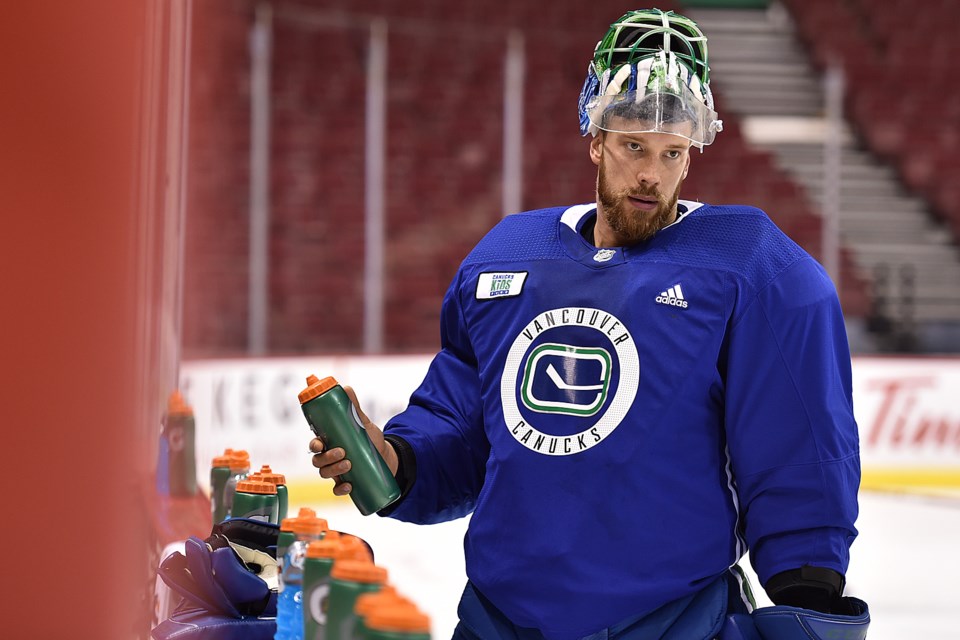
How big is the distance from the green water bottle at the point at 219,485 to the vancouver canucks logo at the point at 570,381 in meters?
0.38

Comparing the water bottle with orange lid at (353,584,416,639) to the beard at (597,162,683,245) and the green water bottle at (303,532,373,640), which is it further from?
the beard at (597,162,683,245)

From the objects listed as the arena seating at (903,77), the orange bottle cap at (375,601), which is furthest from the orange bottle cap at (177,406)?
the arena seating at (903,77)

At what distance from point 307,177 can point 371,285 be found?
5.47 ft

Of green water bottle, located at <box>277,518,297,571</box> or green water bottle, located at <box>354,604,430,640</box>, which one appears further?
green water bottle, located at <box>277,518,297,571</box>

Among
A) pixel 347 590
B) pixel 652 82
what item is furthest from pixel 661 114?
pixel 347 590

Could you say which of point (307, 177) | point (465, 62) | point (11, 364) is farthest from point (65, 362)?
point (465, 62)

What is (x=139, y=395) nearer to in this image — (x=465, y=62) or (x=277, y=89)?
(x=277, y=89)

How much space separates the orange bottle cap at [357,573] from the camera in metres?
0.82

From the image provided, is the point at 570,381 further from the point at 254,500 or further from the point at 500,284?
the point at 254,500

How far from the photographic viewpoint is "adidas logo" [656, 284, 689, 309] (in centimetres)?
127

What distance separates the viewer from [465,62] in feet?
26.5

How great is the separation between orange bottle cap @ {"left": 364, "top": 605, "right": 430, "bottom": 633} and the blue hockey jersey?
1.66ft

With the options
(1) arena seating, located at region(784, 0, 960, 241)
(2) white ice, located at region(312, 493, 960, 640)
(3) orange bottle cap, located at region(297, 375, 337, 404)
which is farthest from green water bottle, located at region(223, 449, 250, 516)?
(1) arena seating, located at region(784, 0, 960, 241)

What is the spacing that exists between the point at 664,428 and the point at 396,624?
0.58 m
